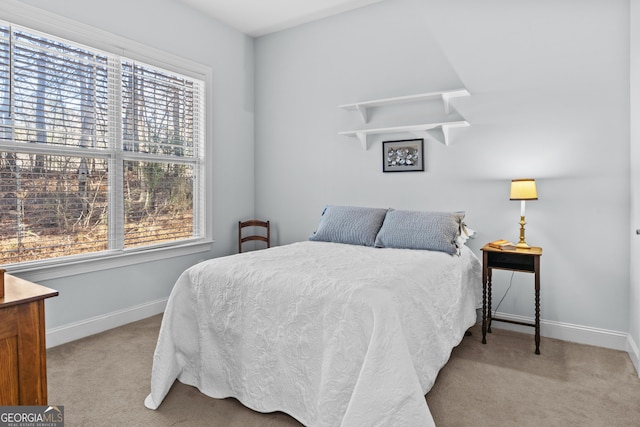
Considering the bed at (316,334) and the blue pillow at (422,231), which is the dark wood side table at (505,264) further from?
the bed at (316,334)

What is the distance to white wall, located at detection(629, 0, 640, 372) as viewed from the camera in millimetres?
2498

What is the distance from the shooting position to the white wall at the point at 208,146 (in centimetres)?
298

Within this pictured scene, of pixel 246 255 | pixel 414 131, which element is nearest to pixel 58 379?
pixel 246 255

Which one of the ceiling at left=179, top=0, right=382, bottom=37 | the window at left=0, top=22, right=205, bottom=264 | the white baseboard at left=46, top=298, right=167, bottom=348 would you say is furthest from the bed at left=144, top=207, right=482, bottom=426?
the ceiling at left=179, top=0, right=382, bottom=37

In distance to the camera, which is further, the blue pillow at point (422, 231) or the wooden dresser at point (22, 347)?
the blue pillow at point (422, 231)

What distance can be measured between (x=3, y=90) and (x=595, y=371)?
4.19m

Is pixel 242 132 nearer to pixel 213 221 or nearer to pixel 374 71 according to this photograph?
pixel 213 221

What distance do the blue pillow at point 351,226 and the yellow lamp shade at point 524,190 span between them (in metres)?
1.01

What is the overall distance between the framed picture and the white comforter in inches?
48.3

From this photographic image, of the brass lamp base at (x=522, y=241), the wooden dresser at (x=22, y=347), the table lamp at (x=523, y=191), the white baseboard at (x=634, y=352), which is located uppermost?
the table lamp at (x=523, y=191)

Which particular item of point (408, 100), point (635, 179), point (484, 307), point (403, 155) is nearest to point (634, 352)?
point (484, 307)

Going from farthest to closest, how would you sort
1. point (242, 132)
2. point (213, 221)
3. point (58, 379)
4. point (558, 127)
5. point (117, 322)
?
point (242, 132) → point (213, 221) → point (117, 322) → point (558, 127) → point (58, 379)

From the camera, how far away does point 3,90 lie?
2.56m

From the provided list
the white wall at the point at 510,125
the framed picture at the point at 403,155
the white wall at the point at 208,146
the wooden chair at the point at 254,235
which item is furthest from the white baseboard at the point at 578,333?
Result: the white wall at the point at 208,146
